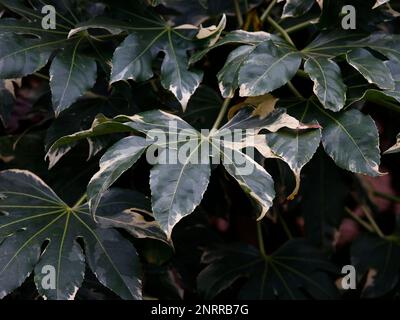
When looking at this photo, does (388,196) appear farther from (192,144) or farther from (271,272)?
(192,144)

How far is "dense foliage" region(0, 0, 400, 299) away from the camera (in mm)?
1090

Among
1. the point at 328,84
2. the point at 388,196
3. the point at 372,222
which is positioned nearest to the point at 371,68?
the point at 328,84

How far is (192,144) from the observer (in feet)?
3.53

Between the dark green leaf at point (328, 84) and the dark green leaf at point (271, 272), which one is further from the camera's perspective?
the dark green leaf at point (271, 272)

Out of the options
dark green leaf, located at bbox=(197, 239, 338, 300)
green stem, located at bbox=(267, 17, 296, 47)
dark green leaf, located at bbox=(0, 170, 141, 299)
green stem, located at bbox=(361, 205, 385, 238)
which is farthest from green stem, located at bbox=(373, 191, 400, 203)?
dark green leaf, located at bbox=(0, 170, 141, 299)

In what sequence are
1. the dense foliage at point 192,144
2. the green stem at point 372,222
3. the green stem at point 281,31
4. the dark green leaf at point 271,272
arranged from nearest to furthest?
1. the dense foliage at point 192,144
2. the green stem at point 281,31
3. the dark green leaf at point 271,272
4. the green stem at point 372,222

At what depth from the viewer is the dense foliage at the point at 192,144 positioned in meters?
1.09

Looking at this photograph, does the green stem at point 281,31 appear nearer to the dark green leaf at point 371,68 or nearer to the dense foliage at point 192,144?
the dense foliage at point 192,144

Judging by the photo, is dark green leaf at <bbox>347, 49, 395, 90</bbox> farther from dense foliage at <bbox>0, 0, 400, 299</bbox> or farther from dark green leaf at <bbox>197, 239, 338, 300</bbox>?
dark green leaf at <bbox>197, 239, 338, 300</bbox>

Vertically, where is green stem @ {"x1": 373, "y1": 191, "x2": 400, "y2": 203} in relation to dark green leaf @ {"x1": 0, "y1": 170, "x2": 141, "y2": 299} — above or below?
below

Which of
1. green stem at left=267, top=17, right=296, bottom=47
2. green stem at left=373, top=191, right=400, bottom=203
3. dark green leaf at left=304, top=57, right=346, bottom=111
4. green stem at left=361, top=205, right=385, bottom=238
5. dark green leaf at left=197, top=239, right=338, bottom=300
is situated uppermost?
dark green leaf at left=304, top=57, right=346, bottom=111

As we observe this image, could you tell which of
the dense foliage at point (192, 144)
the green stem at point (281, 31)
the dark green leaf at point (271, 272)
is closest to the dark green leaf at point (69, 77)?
the dense foliage at point (192, 144)
